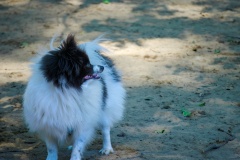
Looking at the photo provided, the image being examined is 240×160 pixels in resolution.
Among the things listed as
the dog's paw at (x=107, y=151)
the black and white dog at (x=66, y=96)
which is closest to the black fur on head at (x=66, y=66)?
the black and white dog at (x=66, y=96)

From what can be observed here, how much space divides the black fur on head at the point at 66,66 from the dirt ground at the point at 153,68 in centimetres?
99

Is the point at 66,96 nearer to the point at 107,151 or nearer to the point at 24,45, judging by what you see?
the point at 107,151

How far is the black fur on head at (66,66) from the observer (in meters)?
4.19

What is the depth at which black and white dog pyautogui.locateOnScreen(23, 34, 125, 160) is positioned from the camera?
4234mm

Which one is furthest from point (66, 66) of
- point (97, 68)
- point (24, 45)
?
point (24, 45)

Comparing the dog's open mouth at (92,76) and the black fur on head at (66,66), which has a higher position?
the black fur on head at (66,66)

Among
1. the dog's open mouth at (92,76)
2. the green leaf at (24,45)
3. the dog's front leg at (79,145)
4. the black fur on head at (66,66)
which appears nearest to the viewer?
the black fur on head at (66,66)

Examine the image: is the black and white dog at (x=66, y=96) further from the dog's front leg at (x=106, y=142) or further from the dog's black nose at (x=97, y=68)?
the dog's front leg at (x=106, y=142)

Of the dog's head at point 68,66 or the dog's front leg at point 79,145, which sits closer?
the dog's head at point 68,66

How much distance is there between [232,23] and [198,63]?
7.89ft

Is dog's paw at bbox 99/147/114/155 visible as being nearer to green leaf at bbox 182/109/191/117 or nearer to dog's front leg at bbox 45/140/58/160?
dog's front leg at bbox 45/140/58/160

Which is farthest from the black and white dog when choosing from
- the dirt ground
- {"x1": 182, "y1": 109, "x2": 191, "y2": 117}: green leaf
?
{"x1": 182, "y1": 109, "x2": 191, "y2": 117}: green leaf

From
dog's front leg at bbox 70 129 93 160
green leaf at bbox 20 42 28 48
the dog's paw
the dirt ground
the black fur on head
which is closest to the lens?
the black fur on head

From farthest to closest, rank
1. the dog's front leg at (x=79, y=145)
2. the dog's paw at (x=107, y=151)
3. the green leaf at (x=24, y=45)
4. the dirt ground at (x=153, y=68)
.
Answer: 1. the green leaf at (x=24, y=45)
2. the dirt ground at (x=153, y=68)
3. the dog's paw at (x=107, y=151)
4. the dog's front leg at (x=79, y=145)
